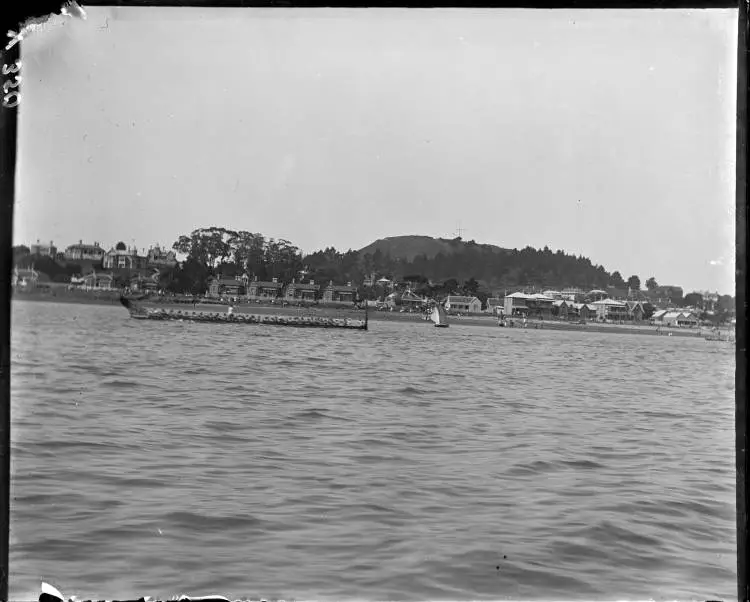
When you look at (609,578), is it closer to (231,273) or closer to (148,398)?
(148,398)

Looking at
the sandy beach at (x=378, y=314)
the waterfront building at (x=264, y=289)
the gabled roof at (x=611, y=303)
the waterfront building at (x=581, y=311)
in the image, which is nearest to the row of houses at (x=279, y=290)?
the waterfront building at (x=264, y=289)

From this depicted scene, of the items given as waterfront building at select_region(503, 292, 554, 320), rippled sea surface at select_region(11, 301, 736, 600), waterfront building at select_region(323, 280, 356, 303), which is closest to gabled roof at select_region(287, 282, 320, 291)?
waterfront building at select_region(323, 280, 356, 303)

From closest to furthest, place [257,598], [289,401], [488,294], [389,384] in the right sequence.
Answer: [257,598] < [289,401] < [389,384] < [488,294]

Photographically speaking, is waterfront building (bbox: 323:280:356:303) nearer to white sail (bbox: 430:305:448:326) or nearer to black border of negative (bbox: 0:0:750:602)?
white sail (bbox: 430:305:448:326)

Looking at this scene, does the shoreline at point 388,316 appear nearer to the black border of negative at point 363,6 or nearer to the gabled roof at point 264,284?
the gabled roof at point 264,284

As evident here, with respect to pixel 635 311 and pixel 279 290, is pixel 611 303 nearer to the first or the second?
pixel 635 311

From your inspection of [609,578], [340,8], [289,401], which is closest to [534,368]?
[289,401]
